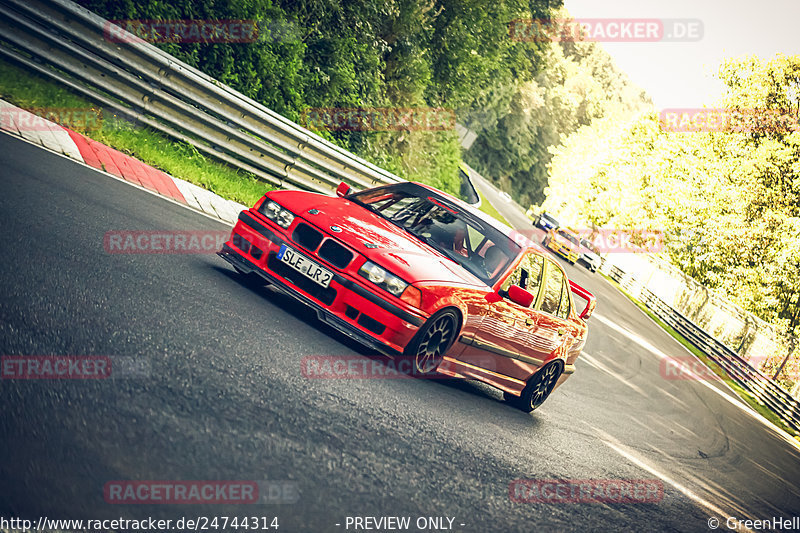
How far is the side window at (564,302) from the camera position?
23.1ft

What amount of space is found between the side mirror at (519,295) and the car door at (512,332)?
0.12 metres

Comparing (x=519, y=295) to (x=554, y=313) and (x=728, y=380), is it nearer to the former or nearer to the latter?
(x=554, y=313)

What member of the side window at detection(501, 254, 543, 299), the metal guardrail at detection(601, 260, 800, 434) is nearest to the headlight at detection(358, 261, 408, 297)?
the side window at detection(501, 254, 543, 299)

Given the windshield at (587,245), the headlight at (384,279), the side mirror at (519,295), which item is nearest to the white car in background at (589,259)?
the windshield at (587,245)

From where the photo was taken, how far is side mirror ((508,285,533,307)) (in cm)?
585

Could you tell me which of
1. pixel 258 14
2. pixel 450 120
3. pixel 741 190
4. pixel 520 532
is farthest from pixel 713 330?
pixel 520 532

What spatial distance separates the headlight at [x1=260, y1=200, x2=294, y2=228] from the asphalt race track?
2.30 feet

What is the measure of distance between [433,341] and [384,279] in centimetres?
72

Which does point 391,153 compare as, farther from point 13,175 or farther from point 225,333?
point 225,333

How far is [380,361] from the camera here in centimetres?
544

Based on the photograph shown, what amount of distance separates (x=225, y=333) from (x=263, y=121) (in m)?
6.81

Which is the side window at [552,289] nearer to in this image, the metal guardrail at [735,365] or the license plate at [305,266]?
the license plate at [305,266]

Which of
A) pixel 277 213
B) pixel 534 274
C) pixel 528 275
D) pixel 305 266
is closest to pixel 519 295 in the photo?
pixel 528 275

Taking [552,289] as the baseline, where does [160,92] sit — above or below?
below
